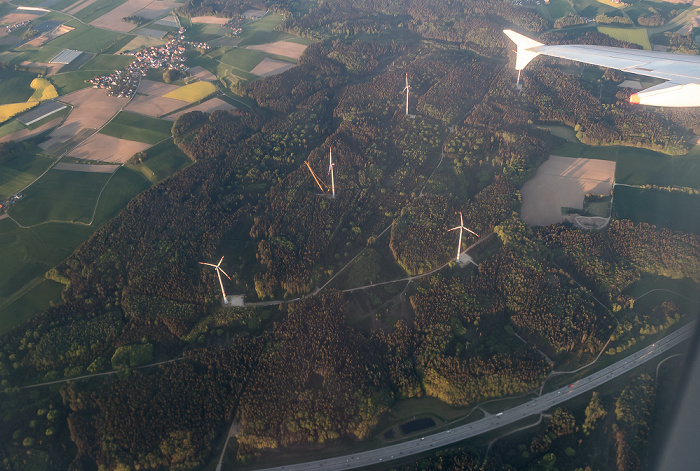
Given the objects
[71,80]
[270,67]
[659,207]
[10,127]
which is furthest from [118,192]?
[659,207]

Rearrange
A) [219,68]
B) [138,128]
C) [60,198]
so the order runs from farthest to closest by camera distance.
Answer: [219,68]
[138,128]
[60,198]

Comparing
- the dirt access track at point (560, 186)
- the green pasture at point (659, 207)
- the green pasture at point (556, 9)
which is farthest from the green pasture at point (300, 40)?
the green pasture at point (659, 207)

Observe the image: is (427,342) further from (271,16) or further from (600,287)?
(271,16)

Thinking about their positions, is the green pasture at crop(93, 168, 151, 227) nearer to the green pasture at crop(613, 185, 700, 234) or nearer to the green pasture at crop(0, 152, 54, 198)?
the green pasture at crop(0, 152, 54, 198)

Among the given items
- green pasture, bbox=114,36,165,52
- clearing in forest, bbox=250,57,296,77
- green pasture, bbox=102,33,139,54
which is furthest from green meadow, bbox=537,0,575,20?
green pasture, bbox=102,33,139,54

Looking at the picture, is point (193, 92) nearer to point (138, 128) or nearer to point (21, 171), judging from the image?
point (138, 128)

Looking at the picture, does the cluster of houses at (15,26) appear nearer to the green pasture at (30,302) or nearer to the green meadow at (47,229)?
the green meadow at (47,229)

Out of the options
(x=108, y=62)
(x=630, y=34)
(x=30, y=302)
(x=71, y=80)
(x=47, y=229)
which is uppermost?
(x=108, y=62)

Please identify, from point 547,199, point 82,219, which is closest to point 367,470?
point 547,199
